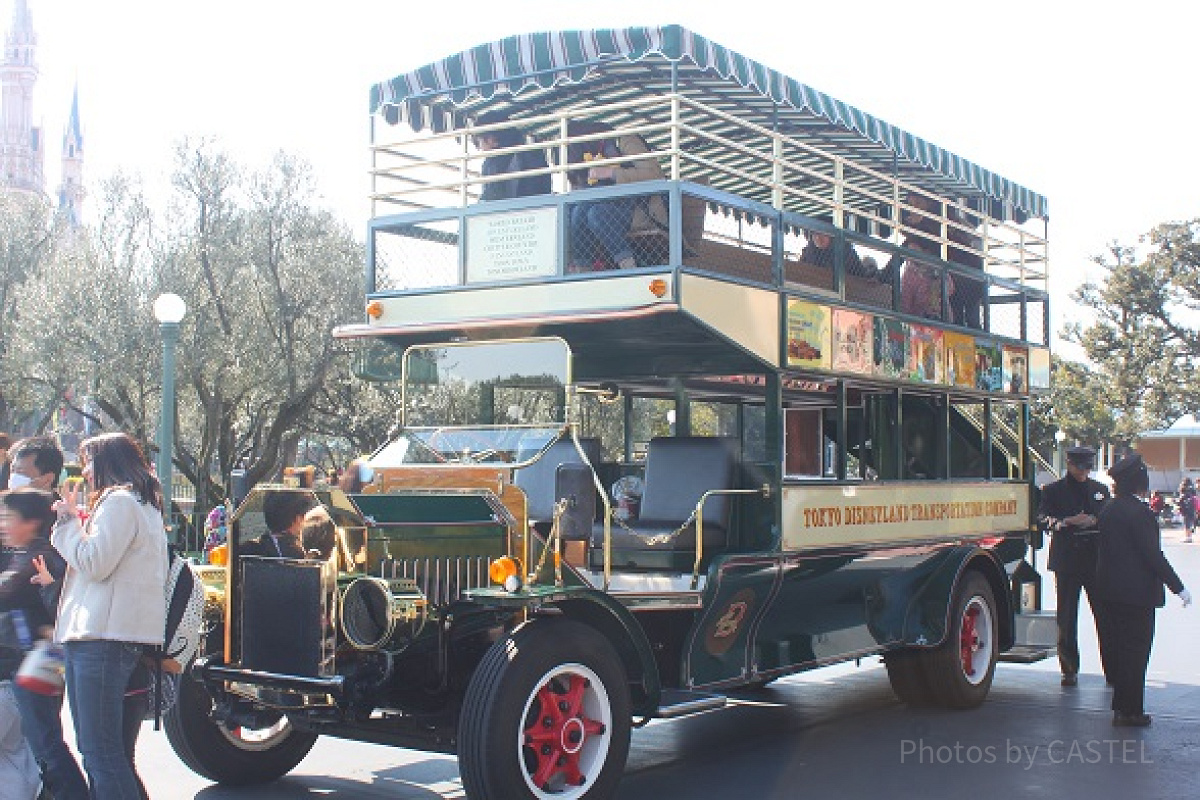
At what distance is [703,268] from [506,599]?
256 cm

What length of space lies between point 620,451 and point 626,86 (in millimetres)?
2359

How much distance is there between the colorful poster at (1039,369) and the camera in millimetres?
10992

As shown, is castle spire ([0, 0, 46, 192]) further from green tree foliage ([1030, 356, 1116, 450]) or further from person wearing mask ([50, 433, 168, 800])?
person wearing mask ([50, 433, 168, 800])

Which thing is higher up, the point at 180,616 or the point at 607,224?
the point at 607,224

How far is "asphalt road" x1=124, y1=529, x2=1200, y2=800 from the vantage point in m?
6.67

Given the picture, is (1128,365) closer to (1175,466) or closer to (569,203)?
(1175,466)

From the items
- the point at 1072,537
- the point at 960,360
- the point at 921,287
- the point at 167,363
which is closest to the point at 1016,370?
the point at 960,360

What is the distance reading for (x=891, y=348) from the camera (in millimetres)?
8906

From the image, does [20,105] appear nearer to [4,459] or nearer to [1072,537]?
[4,459]

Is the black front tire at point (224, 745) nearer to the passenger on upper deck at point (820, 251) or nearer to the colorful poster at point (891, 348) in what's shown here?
the passenger on upper deck at point (820, 251)

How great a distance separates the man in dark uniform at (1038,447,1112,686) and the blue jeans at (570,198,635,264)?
4508 mm

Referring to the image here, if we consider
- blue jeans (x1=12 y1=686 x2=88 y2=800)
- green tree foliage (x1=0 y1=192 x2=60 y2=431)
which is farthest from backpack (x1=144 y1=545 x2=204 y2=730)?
green tree foliage (x1=0 y1=192 x2=60 y2=431)

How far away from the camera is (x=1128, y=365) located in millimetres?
46812

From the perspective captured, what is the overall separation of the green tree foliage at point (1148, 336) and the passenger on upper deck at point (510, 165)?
137 ft
